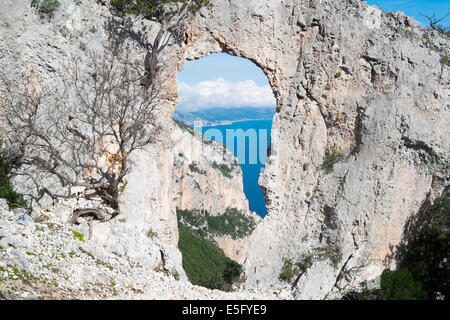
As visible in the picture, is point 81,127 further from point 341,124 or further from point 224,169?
point 224,169

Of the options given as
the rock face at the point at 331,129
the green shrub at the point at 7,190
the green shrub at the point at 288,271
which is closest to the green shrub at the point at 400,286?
the rock face at the point at 331,129

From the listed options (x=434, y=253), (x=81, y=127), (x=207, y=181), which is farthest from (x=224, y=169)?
(x=81, y=127)

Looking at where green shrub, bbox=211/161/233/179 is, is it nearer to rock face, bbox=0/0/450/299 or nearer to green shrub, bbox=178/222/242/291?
green shrub, bbox=178/222/242/291

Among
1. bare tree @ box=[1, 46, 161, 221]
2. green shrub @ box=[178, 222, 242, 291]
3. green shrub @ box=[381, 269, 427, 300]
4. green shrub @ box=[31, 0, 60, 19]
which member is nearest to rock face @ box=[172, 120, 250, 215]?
green shrub @ box=[178, 222, 242, 291]

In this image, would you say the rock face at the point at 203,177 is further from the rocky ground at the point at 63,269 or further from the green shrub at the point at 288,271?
the rocky ground at the point at 63,269
